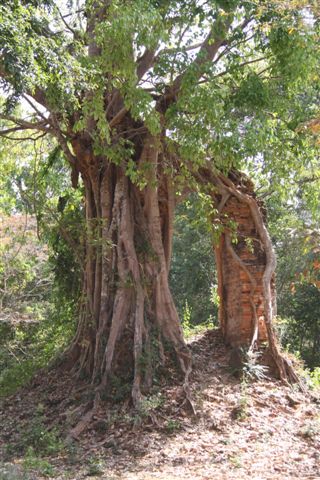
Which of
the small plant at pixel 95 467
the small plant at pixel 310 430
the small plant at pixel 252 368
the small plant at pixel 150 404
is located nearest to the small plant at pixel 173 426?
the small plant at pixel 150 404

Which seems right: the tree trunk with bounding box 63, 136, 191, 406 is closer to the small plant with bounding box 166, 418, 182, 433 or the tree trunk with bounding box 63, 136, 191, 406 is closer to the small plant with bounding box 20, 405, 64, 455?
the small plant with bounding box 166, 418, 182, 433

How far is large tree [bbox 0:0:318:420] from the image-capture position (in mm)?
6930

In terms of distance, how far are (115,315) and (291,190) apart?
14.3ft

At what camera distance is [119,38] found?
22.5ft

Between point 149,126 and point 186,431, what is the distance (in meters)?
3.84

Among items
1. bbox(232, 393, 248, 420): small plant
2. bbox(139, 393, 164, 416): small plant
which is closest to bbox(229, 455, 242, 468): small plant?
bbox(232, 393, 248, 420): small plant

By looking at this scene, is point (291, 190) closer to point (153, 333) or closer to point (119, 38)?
point (153, 333)

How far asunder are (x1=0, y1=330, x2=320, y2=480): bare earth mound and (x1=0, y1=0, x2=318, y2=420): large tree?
429 mm

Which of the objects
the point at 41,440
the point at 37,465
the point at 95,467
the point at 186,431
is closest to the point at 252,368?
the point at 186,431

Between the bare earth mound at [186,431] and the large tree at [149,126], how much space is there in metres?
0.43

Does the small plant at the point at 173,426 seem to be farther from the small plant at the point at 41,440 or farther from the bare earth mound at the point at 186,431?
the small plant at the point at 41,440

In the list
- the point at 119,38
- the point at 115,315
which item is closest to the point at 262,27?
the point at 119,38

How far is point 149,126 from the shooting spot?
7.64 meters

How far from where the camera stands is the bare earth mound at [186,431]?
20.2 feet
